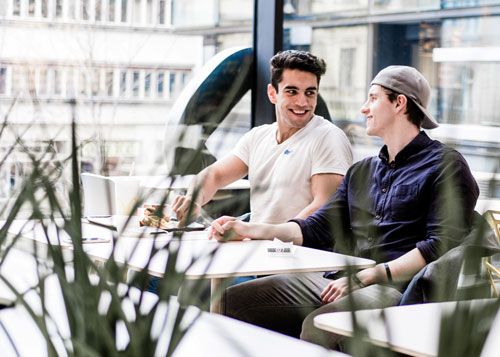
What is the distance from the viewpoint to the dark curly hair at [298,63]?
16.0ft

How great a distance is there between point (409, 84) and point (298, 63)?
813 millimetres

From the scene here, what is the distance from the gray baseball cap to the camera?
419 centimetres

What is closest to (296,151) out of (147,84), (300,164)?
(300,164)

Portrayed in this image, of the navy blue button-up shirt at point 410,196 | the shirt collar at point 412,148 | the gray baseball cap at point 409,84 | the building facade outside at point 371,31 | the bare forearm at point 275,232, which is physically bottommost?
the bare forearm at point 275,232

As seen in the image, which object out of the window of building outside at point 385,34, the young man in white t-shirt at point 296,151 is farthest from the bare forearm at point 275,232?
the window of building outside at point 385,34

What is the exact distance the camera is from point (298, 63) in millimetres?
4863

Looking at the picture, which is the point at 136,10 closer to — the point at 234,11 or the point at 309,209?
the point at 234,11

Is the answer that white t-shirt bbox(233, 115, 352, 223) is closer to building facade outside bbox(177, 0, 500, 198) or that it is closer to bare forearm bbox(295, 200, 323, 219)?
bare forearm bbox(295, 200, 323, 219)

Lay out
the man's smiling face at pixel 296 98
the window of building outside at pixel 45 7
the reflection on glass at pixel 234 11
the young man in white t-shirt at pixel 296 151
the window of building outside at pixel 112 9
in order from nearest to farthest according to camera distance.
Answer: the young man in white t-shirt at pixel 296 151
the man's smiling face at pixel 296 98
the window of building outside at pixel 45 7
the window of building outside at pixel 112 9
the reflection on glass at pixel 234 11

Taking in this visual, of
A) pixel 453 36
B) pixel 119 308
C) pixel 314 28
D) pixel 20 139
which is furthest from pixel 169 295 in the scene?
pixel 314 28

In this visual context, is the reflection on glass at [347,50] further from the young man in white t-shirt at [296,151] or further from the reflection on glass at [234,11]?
the young man in white t-shirt at [296,151]

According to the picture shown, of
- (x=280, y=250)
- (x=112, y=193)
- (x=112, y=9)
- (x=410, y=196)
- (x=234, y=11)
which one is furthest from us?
(x=234, y=11)

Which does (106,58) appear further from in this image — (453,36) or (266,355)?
(266,355)

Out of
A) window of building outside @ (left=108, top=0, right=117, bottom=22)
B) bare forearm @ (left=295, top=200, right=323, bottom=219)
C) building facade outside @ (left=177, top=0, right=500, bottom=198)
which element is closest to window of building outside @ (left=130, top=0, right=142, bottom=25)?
window of building outside @ (left=108, top=0, right=117, bottom=22)
